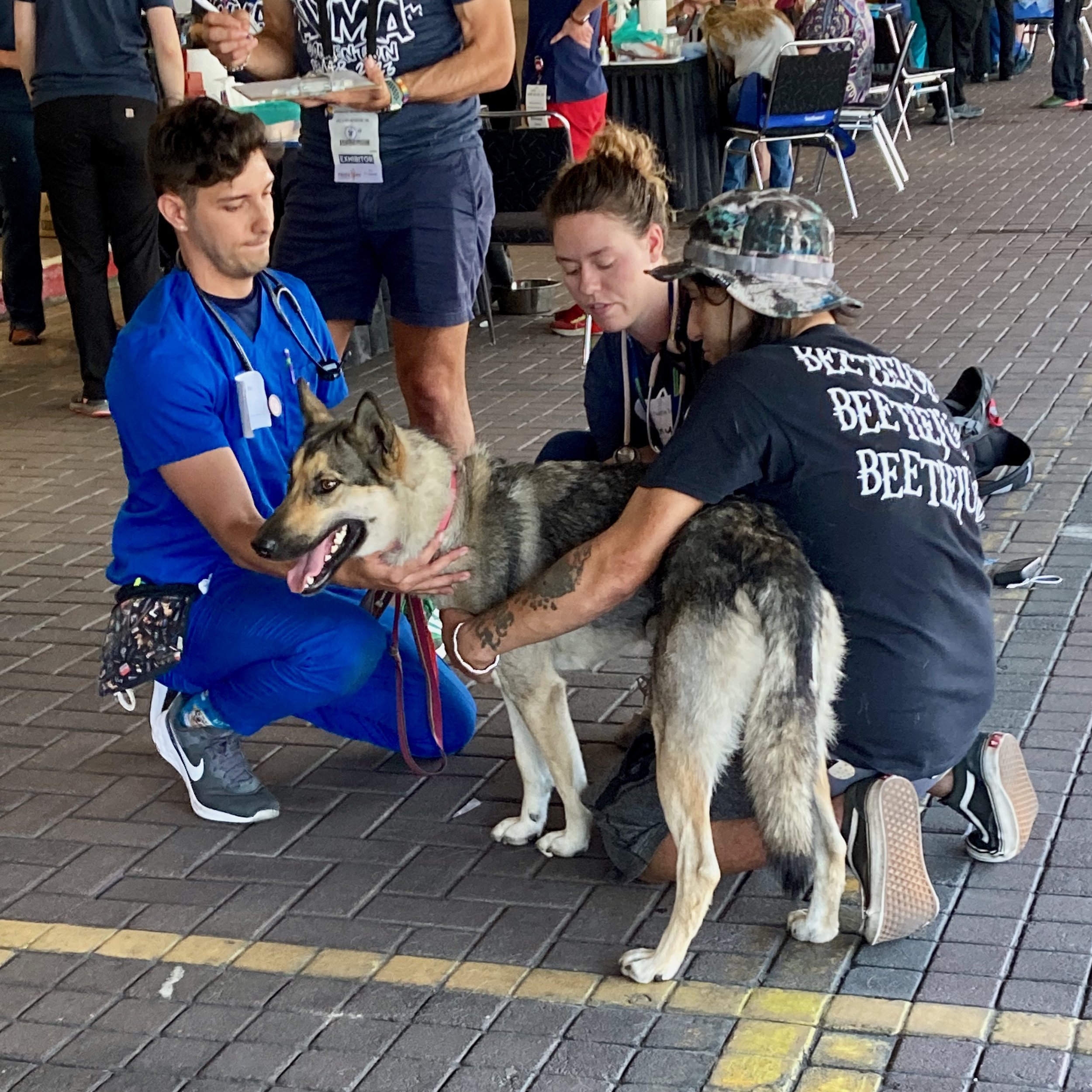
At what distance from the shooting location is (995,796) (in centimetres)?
341

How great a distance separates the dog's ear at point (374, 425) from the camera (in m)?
3.42

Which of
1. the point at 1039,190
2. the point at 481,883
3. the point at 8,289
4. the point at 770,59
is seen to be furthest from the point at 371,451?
the point at 1039,190

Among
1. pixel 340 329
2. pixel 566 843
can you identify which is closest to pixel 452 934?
pixel 566 843

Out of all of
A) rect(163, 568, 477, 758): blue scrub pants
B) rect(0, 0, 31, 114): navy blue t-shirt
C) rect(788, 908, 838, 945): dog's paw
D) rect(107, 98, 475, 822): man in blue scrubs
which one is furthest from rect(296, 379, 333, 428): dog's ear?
rect(0, 0, 31, 114): navy blue t-shirt

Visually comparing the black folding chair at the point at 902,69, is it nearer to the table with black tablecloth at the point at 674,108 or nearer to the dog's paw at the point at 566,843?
the table with black tablecloth at the point at 674,108

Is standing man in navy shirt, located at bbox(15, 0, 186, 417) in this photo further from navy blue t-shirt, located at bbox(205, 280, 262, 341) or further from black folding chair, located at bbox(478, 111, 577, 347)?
navy blue t-shirt, located at bbox(205, 280, 262, 341)

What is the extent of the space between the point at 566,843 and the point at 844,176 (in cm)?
905

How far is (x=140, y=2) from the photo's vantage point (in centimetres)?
738

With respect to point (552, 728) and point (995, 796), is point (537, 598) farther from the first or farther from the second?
point (995, 796)

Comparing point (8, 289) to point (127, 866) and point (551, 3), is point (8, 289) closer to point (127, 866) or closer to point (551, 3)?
point (551, 3)

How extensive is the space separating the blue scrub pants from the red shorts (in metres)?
6.17

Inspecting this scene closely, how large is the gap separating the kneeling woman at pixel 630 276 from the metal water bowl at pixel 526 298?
5.54 m

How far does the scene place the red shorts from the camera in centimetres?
959

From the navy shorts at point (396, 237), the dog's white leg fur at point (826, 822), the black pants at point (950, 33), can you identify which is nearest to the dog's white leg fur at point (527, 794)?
the dog's white leg fur at point (826, 822)
